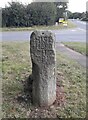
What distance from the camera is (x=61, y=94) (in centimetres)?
500

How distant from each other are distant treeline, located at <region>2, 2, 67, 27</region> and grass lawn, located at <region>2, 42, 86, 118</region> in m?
20.7

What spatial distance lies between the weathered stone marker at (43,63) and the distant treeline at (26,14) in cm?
2298

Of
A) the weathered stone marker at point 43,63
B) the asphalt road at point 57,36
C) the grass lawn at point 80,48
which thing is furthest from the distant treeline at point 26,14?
the weathered stone marker at point 43,63

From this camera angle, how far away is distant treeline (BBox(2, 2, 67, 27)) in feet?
90.2

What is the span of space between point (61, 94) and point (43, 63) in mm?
858

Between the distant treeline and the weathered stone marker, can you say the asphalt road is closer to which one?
the distant treeline

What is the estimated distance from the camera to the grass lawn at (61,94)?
438 centimetres

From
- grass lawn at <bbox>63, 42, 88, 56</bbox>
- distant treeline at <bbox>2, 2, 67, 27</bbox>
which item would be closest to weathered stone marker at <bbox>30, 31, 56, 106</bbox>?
grass lawn at <bbox>63, 42, 88, 56</bbox>

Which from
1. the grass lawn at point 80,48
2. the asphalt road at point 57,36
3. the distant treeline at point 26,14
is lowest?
the grass lawn at point 80,48

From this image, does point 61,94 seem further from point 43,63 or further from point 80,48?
point 80,48

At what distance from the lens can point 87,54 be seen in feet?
30.3

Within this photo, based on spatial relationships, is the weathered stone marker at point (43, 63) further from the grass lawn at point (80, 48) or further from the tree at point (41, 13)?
the tree at point (41, 13)

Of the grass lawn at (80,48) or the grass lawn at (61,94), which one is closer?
the grass lawn at (61,94)

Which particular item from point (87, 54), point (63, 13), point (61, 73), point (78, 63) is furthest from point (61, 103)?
point (63, 13)
